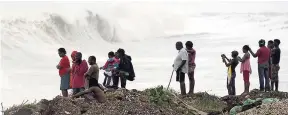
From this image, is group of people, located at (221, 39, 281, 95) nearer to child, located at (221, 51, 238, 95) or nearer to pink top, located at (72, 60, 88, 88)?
child, located at (221, 51, 238, 95)

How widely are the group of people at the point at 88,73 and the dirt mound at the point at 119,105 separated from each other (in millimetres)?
229

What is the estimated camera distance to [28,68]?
24922 millimetres

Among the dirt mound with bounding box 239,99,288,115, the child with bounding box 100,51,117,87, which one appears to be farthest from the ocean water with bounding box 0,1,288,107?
the dirt mound with bounding box 239,99,288,115

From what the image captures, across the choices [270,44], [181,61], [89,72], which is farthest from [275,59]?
Answer: [89,72]

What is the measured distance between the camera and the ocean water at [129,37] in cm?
2216

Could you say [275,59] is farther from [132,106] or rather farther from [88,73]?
[88,73]

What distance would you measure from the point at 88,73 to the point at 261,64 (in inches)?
162

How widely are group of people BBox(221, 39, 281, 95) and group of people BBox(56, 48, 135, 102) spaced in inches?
76.2

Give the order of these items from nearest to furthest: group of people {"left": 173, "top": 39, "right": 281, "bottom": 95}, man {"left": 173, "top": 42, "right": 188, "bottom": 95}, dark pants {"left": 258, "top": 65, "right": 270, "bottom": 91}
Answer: man {"left": 173, "top": 42, "right": 188, "bottom": 95}, group of people {"left": 173, "top": 39, "right": 281, "bottom": 95}, dark pants {"left": 258, "top": 65, "right": 270, "bottom": 91}

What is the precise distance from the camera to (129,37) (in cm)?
4216

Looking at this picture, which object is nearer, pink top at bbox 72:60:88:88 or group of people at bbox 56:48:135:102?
group of people at bbox 56:48:135:102

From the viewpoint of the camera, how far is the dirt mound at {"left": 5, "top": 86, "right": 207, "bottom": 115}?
9.61 m

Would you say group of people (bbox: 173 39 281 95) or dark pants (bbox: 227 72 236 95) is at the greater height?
group of people (bbox: 173 39 281 95)

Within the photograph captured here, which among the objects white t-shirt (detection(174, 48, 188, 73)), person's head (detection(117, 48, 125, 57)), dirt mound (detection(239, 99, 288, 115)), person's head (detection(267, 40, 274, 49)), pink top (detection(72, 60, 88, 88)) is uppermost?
person's head (detection(267, 40, 274, 49))
